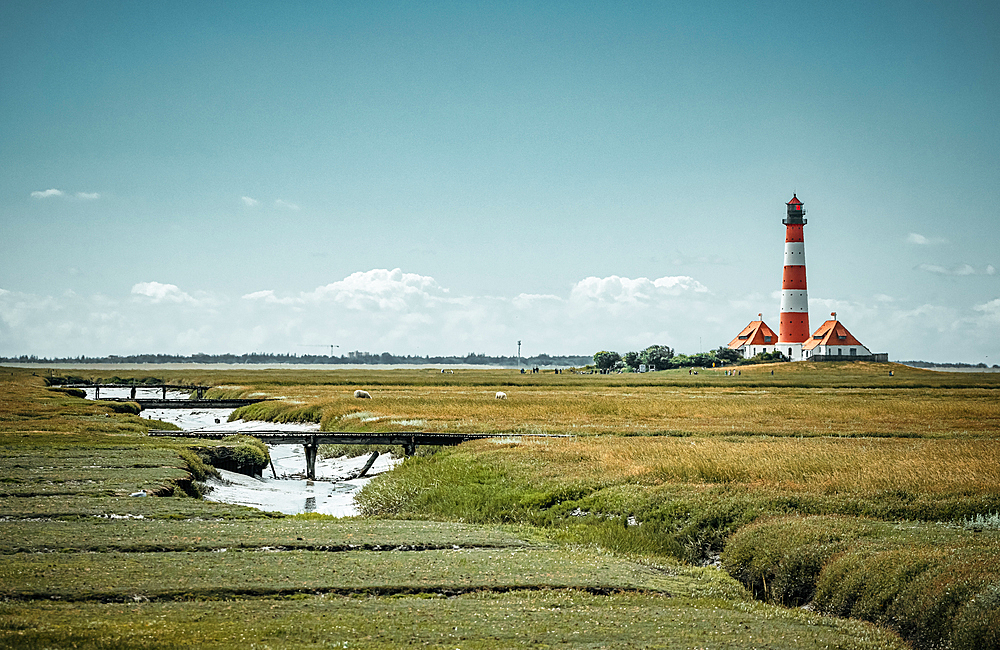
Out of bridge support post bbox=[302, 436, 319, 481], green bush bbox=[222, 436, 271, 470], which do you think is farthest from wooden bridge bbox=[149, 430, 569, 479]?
green bush bbox=[222, 436, 271, 470]

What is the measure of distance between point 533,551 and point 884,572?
293 inches

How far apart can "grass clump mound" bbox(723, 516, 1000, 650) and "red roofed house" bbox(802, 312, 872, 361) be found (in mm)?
144568

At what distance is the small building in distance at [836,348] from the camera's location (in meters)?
156

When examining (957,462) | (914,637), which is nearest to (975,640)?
(914,637)

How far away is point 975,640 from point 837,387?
99499 mm

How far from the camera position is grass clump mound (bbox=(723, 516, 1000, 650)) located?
45.1 ft

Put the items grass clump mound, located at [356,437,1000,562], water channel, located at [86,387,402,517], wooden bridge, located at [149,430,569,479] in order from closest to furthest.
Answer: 1. grass clump mound, located at [356,437,1000,562]
2. water channel, located at [86,387,402,517]
3. wooden bridge, located at [149,430,569,479]

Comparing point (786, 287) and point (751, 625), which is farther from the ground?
point (786, 287)

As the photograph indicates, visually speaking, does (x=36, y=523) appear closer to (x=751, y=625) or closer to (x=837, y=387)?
(x=751, y=625)

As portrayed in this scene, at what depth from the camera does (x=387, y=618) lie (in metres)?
12.9

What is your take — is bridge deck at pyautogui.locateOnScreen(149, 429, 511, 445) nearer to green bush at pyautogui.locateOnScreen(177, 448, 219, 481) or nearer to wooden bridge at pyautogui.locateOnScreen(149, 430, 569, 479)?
wooden bridge at pyautogui.locateOnScreen(149, 430, 569, 479)

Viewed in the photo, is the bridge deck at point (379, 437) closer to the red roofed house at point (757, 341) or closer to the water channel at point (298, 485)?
the water channel at point (298, 485)

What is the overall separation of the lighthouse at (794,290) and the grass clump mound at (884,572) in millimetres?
134431

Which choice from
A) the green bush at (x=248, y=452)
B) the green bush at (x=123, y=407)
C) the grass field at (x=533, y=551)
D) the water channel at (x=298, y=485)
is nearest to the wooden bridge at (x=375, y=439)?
the water channel at (x=298, y=485)
